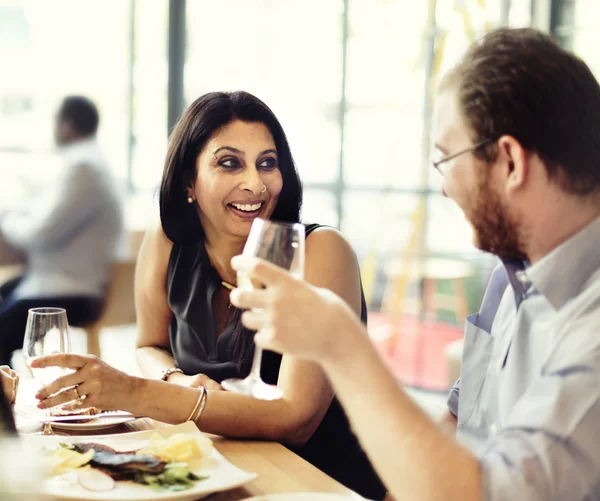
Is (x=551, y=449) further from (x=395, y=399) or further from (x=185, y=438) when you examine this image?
(x=185, y=438)

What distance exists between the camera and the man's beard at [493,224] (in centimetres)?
115

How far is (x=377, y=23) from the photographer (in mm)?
4695

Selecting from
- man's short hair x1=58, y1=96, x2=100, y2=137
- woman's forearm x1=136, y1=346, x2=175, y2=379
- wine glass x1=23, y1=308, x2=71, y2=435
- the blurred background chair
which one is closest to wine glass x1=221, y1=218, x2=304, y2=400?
wine glass x1=23, y1=308, x2=71, y2=435

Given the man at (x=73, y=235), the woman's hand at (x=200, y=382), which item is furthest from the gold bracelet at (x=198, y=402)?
the man at (x=73, y=235)

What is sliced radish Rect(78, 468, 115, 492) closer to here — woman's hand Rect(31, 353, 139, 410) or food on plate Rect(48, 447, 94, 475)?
food on plate Rect(48, 447, 94, 475)

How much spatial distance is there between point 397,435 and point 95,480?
48 centimetres

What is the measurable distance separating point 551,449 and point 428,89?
376 cm

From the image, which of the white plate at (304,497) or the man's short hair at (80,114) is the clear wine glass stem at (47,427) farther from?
the man's short hair at (80,114)

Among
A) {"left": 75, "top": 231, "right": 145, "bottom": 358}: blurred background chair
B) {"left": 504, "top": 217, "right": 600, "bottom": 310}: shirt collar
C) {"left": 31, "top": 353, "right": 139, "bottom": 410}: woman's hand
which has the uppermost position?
{"left": 504, "top": 217, "right": 600, "bottom": 310}: shirt collar

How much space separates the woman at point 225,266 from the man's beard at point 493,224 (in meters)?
0.59

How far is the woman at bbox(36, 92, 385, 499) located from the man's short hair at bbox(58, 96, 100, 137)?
7.60ft

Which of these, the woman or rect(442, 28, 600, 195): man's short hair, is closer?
rect(442, 28, 600, 195): man's short hair

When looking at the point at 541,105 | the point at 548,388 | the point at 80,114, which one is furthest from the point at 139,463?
the point at 80,114

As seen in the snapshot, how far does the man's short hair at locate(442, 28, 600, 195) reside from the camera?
1110 millimetres
